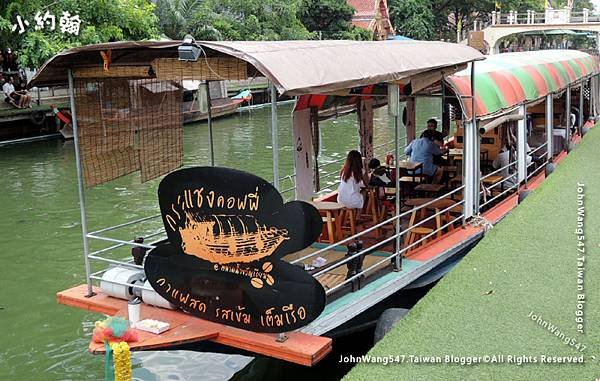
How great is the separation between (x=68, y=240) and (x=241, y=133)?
1255 centimetres

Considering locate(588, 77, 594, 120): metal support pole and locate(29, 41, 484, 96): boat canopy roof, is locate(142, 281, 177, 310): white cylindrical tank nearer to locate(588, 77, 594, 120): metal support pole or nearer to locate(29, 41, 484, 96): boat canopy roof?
locate(29, 41, 484, 96): boat canopy roof

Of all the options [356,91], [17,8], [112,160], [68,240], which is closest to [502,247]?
[356,91]

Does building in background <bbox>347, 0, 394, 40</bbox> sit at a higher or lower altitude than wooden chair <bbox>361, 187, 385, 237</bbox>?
higher

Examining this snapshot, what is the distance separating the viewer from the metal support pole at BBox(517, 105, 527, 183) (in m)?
8.28

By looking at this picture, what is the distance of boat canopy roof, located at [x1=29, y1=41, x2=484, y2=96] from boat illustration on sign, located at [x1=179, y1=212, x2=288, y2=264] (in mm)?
914

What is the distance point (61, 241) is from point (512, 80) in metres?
6.67

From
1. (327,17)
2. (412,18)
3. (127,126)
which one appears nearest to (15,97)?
(127,126)

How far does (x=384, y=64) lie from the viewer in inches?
192

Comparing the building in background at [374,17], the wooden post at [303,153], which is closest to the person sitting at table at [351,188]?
the wooden post at [303,153]

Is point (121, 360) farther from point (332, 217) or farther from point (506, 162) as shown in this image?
point (506, 162)

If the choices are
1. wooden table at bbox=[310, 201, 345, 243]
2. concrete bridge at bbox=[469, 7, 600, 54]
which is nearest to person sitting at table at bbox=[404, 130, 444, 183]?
wooden table at bbox=[310, 201, 345, 243]

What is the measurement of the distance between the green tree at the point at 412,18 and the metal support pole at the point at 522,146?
3553cm

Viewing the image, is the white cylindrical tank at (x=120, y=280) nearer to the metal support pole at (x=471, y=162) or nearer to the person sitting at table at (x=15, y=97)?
the metal support pole at (x=471, y=162)

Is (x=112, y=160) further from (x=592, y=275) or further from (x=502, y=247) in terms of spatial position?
(x=592, y=275)
